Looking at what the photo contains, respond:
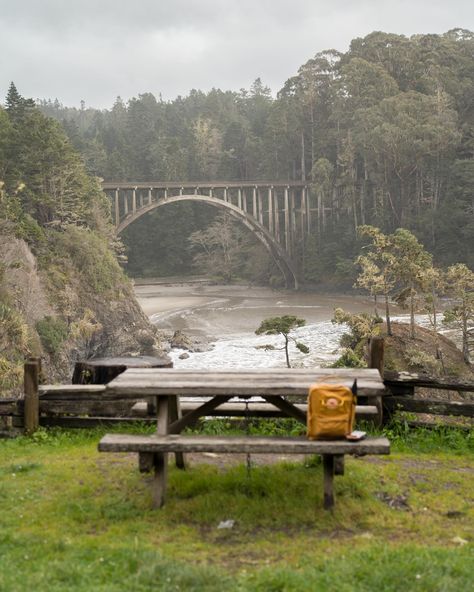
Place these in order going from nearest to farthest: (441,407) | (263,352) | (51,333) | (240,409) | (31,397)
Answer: (240,409) → (441,407) → (31,397) → (51,333) → (263,352)

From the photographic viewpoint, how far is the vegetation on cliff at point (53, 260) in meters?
23.3

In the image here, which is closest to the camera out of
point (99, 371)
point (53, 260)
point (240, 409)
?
point (240, 409)

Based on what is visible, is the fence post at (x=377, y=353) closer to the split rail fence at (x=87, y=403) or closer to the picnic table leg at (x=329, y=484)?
the split rail fence at (x=87, y=403)

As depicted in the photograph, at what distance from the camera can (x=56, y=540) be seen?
166 inches

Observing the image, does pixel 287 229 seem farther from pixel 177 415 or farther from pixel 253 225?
pixel 177 415

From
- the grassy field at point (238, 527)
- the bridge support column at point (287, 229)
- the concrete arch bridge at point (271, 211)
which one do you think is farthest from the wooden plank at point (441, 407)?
the bridge support column at point (287, 229)

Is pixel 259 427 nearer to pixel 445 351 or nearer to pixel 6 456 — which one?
pixel 6 456

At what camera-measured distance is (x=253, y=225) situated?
5031 centimetres

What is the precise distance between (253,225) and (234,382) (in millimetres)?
45874

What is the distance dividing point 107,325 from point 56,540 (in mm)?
24768

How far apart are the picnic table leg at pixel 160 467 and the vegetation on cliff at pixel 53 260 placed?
16.9 metres

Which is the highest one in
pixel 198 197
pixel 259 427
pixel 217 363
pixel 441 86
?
pixel 441 86

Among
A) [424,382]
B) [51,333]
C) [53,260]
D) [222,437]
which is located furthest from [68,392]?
[53,260]

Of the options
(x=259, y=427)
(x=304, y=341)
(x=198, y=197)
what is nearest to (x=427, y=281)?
(x=304, y=341)
